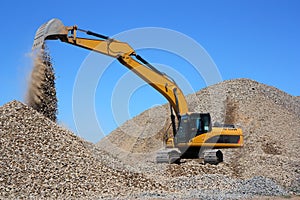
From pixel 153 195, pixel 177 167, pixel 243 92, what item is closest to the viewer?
pixel 153 195

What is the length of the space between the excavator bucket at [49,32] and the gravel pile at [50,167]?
2.29 meters

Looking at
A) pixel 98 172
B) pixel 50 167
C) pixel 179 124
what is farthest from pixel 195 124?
pixel 50 167

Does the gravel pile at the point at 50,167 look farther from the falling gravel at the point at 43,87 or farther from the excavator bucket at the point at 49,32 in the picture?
the excavator bucket at the point at 49,32

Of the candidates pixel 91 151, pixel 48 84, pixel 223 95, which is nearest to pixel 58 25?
pixel 48 84

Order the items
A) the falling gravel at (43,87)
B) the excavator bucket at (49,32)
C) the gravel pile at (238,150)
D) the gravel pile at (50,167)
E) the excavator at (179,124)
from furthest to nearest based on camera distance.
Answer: the excavator at (179,124)
the falling gravel at (43,87)
the excavator bucket at (49,32)
the gravel pile at (238,150)
the gravel pile at (50,167)

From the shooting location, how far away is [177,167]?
16.2 m

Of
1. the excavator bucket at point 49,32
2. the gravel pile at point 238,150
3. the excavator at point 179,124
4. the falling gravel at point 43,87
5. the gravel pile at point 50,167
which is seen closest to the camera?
the gravel pile at point 50,167

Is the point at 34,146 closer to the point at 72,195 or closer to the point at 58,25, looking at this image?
the point at 72,195

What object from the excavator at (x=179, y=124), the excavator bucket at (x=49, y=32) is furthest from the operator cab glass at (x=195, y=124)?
the excavator bucket at (x=49, y=32)

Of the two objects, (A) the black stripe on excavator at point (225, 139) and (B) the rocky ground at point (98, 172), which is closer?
(B) the rocky ground at point (98, 172)

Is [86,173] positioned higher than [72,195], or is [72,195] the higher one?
[86,173]

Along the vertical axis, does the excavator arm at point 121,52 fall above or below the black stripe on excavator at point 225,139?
above

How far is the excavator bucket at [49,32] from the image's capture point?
1392cm

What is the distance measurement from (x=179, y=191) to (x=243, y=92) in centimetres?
1961
